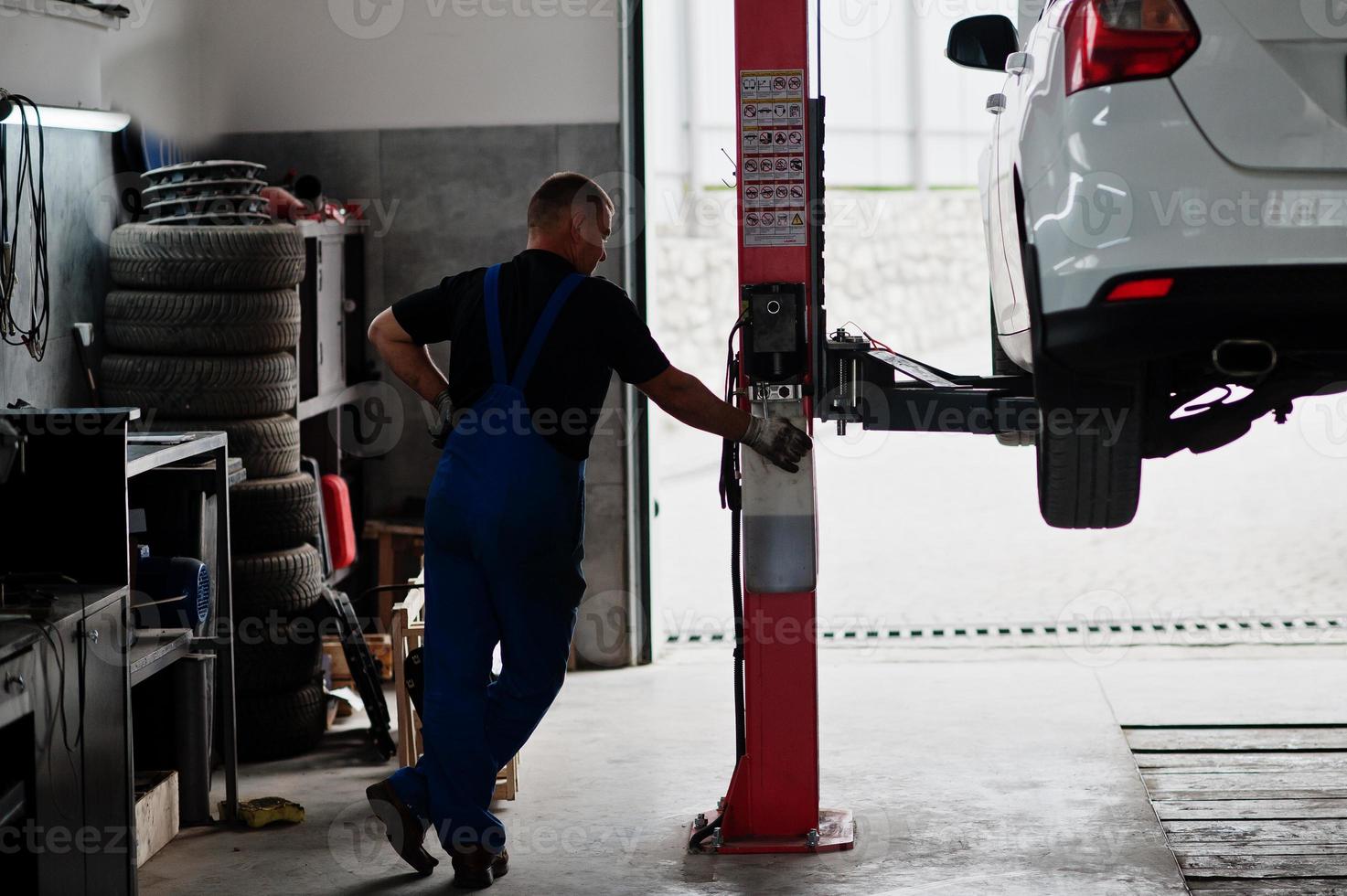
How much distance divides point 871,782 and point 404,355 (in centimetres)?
190

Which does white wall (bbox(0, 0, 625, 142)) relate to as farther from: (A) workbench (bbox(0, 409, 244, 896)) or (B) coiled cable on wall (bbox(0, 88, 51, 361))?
(A) workbench (bbox(0, 409, 244, 896))

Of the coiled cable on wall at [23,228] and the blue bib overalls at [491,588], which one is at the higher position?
the coiled cable on wall at [23,228]

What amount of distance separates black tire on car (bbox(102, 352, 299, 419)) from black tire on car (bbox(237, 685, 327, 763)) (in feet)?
3.05

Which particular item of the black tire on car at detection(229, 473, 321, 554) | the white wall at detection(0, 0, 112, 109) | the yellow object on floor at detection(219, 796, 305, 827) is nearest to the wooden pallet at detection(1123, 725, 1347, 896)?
the yellow object on floor at detection(219, 796, 305, 827)

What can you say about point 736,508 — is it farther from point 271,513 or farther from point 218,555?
point 271,513

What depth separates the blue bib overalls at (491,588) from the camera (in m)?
3.38

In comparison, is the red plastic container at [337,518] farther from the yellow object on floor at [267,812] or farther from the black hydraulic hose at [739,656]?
the black hydraulic hose at [739,656]

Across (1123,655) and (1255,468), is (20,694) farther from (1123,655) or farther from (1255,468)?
(1255,468)

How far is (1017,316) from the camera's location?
3.40 meters

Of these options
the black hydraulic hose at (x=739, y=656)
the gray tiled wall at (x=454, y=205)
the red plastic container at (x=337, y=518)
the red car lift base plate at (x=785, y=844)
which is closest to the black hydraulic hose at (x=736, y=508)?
the black hydraulic hose at (x=739, y=656)

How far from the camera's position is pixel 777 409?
3.62m

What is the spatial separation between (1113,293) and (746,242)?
1.29m

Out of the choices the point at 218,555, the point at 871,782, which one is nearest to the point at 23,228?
the point at 218,555

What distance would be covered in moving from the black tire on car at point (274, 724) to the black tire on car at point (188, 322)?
1.13 metres
